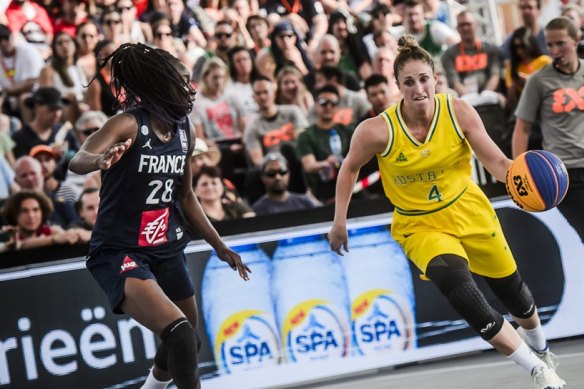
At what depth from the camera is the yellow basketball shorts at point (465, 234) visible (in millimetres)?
6598

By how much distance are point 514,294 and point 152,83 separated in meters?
2.60

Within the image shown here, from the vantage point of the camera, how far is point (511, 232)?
910 cm

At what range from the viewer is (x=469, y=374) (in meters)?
8.03

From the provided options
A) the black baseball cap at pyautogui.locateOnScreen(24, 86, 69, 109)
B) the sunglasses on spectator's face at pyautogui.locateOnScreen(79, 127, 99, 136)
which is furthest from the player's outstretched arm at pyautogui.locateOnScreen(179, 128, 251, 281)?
the black baseball cap at pyautogui.locateOnScreen(24, 86, 69, 109)

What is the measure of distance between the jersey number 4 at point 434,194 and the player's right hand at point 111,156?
1993mm

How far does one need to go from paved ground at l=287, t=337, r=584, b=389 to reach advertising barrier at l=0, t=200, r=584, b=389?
4.1 inches

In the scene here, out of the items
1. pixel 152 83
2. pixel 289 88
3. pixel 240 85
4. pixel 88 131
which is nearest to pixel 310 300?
pixel 152 83

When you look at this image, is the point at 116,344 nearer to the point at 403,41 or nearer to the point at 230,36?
the point at 403,41

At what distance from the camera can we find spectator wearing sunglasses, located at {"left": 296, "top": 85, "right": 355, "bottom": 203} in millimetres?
10938

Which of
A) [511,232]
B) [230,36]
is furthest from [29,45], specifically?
[511,232]

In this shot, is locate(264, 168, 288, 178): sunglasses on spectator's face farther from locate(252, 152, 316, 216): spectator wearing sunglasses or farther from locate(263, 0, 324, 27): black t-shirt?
Answer: locate(263, 0, 324, 27): black t-shirt

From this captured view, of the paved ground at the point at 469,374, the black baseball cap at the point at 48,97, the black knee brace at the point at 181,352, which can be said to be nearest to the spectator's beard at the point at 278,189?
the paved ground at the point at 469,374

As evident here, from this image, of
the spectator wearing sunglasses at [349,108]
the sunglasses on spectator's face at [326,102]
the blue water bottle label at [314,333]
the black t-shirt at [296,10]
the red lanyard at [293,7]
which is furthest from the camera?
the red lanyard at [293,7]

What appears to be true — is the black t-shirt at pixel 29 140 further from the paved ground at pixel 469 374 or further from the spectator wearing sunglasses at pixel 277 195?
the paved ground at pixel 469 374
